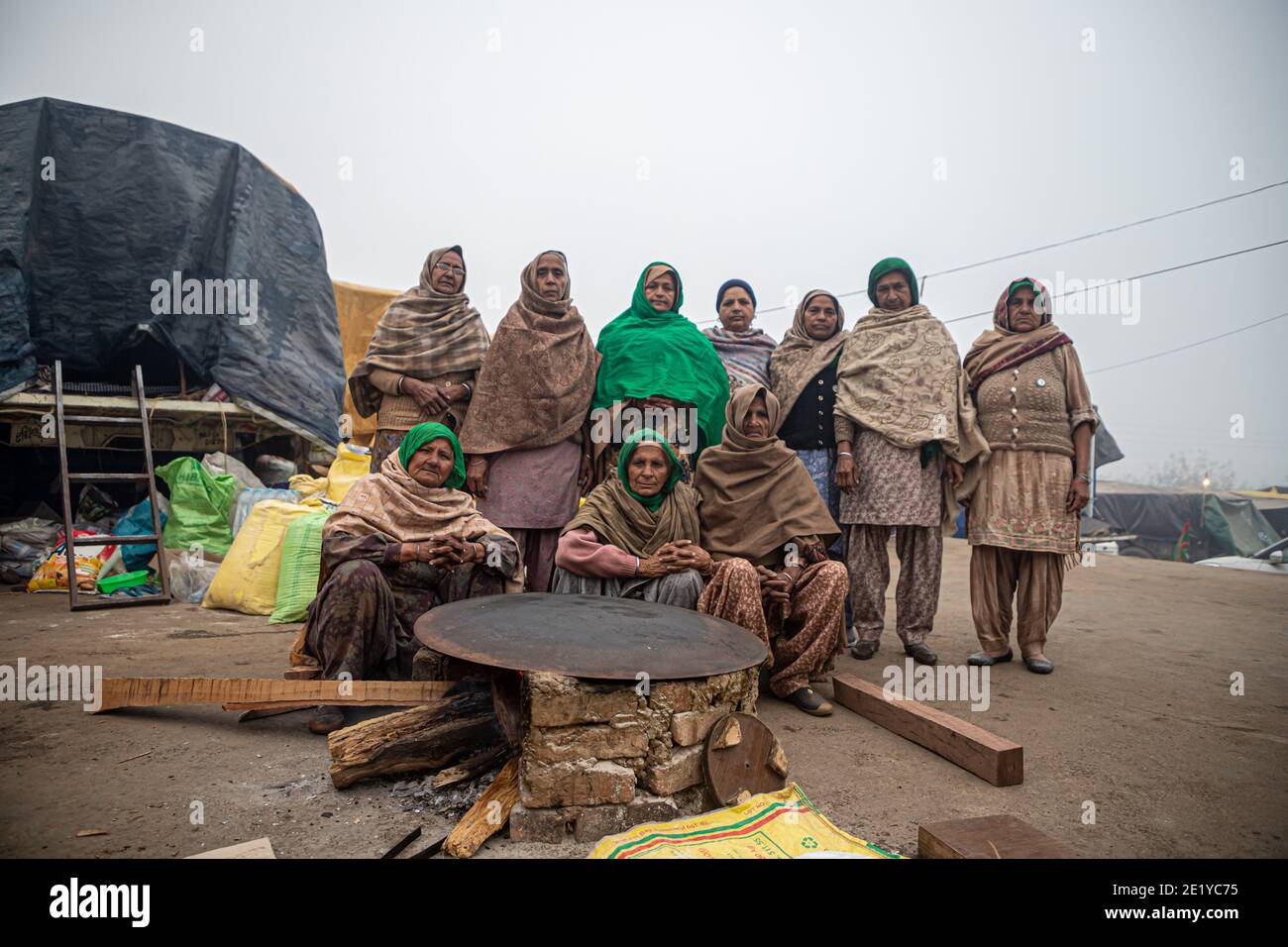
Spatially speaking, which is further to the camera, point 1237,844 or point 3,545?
point 3,545

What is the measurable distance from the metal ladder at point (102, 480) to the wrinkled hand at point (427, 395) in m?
3.26

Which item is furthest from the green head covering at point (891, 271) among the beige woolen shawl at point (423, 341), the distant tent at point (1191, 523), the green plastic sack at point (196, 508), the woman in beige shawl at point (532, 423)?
the distant tent at point (1191, 523)

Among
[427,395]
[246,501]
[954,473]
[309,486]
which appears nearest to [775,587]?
[954,473]

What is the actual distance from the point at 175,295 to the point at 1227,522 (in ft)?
76.5

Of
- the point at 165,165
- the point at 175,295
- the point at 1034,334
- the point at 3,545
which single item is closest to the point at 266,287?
the point at 175,295

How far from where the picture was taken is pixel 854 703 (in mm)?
3082

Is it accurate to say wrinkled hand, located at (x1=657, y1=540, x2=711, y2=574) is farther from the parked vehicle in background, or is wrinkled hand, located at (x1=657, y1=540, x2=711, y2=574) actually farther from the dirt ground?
the parked vehicle in background

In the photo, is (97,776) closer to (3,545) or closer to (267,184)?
(3,545)

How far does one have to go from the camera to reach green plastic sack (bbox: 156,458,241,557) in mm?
5820

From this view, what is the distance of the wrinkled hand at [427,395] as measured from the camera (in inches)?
156

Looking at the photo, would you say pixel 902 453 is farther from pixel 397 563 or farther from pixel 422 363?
pixel 422 363

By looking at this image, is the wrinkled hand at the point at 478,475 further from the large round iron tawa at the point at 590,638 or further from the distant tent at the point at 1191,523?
the distant tent at the point at 1191,523

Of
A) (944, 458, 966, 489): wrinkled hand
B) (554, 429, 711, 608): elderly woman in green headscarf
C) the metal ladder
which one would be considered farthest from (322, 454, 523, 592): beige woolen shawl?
the metal ladder
